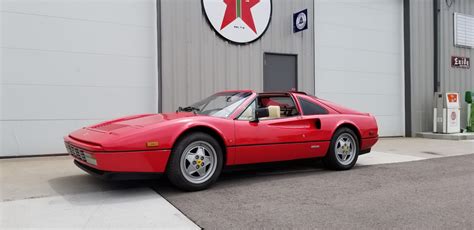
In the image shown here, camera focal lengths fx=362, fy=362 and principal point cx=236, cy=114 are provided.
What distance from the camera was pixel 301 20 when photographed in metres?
9.03

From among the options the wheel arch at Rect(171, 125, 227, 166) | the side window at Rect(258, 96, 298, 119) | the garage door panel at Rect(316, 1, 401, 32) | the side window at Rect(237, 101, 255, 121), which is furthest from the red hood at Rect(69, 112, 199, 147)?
the garage door panel at Rect(316, 1, 401, 32)

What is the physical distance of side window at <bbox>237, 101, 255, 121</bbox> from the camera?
4.49 metres

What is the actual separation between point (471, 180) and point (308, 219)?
296 centimetres

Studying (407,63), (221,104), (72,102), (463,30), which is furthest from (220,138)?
(463,30)

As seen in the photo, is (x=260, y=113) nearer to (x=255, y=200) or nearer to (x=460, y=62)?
(x=255, y=200)

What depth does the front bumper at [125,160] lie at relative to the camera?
3.57 m

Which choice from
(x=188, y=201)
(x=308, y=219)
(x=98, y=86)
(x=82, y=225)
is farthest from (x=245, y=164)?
(x=98, y=86)

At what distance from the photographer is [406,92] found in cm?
1153

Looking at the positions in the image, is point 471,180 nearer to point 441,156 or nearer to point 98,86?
point 441,156

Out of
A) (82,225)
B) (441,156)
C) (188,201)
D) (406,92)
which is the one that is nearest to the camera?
(82,225)

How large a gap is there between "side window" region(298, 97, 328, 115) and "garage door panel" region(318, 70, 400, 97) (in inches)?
187

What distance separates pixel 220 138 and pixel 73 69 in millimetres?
4286

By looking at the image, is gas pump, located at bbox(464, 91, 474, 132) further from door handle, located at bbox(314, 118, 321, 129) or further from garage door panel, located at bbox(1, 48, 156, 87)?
garage door panel, located at bbox(1, 48, 156, 87)

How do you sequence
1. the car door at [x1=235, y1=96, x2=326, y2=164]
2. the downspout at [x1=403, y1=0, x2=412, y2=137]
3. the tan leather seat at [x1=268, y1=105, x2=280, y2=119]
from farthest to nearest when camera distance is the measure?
the downspout at [x1=403, y1=0, x2=412, y2=137] → the tan leather seat at [x1=268, y1=105, x2=280, y2=119] → the car door at [x1=235, y1=96, x2=326, y2=164]
